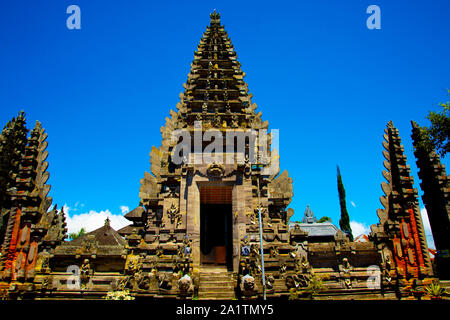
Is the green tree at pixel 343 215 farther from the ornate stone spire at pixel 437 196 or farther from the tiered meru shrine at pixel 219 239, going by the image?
the tiered meru shrine at pixel 219 239

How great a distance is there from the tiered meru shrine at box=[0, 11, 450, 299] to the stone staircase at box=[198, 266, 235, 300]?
0.05 metres

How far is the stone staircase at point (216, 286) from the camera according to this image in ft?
41.9

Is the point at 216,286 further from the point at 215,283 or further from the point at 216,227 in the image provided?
the point at 216,227

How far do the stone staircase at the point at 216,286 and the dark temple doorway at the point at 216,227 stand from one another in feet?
5.02

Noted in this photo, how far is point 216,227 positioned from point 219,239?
73 cm

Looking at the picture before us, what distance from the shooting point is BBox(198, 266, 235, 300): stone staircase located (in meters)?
12.8

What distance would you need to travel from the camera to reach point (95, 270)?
47.8 feet

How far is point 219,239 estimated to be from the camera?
1658cm

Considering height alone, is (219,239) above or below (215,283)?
above

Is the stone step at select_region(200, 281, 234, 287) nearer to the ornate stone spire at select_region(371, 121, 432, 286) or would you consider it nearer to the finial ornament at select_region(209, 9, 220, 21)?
the ornate stone spire at select_region(371, 121, 432, 286)

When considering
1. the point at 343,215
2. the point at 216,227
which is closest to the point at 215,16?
the point at 216,227

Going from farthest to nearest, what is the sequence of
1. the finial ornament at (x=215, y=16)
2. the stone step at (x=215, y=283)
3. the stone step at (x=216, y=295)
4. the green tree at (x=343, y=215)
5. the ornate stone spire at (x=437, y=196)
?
the green tree at (x=343, y=215)
the finial ornament at (x=215, y=16)
the ornate stone spire at (x=437, y=196)
the stone step at (x=215, y=283)
the stone step at (x=216, y=295)

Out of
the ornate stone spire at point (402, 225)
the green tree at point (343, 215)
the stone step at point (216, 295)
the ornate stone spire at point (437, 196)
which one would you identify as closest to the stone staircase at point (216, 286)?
the stone step at point (216, 295)
